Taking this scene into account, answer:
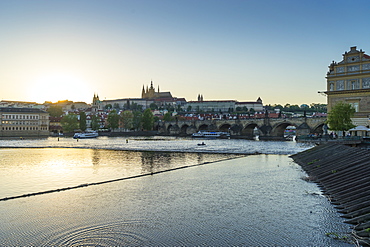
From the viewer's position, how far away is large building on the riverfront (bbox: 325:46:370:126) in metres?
47.4

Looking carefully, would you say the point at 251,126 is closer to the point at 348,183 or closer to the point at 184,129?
the point at 184,129

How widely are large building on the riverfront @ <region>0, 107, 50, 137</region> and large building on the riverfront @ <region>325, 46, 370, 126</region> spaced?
316 ft

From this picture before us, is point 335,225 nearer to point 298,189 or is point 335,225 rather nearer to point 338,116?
point 298,189

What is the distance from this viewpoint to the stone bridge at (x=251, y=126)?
77.4 meters

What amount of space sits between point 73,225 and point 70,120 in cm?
11532

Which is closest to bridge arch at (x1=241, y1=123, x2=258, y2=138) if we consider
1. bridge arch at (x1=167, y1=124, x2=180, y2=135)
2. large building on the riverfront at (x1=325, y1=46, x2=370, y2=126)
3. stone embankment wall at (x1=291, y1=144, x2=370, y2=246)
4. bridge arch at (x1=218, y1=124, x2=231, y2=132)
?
bridge arch at (x1=218, y1=124, x2=231, y2=132)

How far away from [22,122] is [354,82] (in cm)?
10359

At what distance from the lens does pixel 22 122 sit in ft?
387

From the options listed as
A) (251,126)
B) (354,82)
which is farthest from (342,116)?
(251,126)

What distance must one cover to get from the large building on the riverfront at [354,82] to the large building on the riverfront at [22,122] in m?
96.3

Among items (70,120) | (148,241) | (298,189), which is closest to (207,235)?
(148,241)

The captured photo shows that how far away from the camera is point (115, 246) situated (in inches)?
413

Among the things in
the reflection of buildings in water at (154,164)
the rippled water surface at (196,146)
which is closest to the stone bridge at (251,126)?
the rippled water surface at (196,146)

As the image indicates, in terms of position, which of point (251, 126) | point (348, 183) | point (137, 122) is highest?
point (137, 122)
